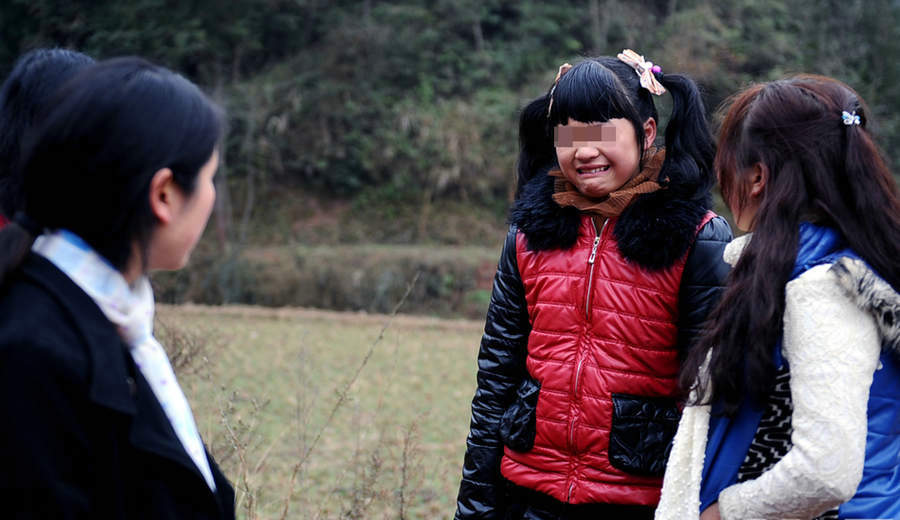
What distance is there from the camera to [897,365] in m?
1.50

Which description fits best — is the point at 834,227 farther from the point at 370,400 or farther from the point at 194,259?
the point at 194,259

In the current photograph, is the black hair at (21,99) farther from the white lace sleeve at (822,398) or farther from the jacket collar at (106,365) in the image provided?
the white lace sleeve at (822,398)

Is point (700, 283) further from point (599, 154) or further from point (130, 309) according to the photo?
point (130, 309)

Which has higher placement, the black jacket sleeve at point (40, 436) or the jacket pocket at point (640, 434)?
the black jacket sleeve at point (40, 436)

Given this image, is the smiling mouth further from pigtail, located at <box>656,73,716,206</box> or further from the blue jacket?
the blue jacket

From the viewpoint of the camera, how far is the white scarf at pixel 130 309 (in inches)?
46.0

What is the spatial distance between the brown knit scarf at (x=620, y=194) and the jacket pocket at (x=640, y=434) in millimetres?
451

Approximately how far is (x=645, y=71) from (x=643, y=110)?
0.09 m

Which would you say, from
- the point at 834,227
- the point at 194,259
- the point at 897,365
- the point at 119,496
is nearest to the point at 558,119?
the point at 834,227

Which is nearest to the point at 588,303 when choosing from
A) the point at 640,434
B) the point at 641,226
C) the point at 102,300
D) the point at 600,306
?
the point at 600,306

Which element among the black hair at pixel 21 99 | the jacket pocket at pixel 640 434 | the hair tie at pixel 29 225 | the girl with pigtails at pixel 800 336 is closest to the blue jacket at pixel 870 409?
the girl with pigtails at pixel 800 336

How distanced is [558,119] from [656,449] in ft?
2.67

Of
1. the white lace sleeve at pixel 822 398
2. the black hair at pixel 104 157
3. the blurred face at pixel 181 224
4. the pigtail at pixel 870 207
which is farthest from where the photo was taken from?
the pigtail at pixel 870 207

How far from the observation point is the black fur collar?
1.97 meters
